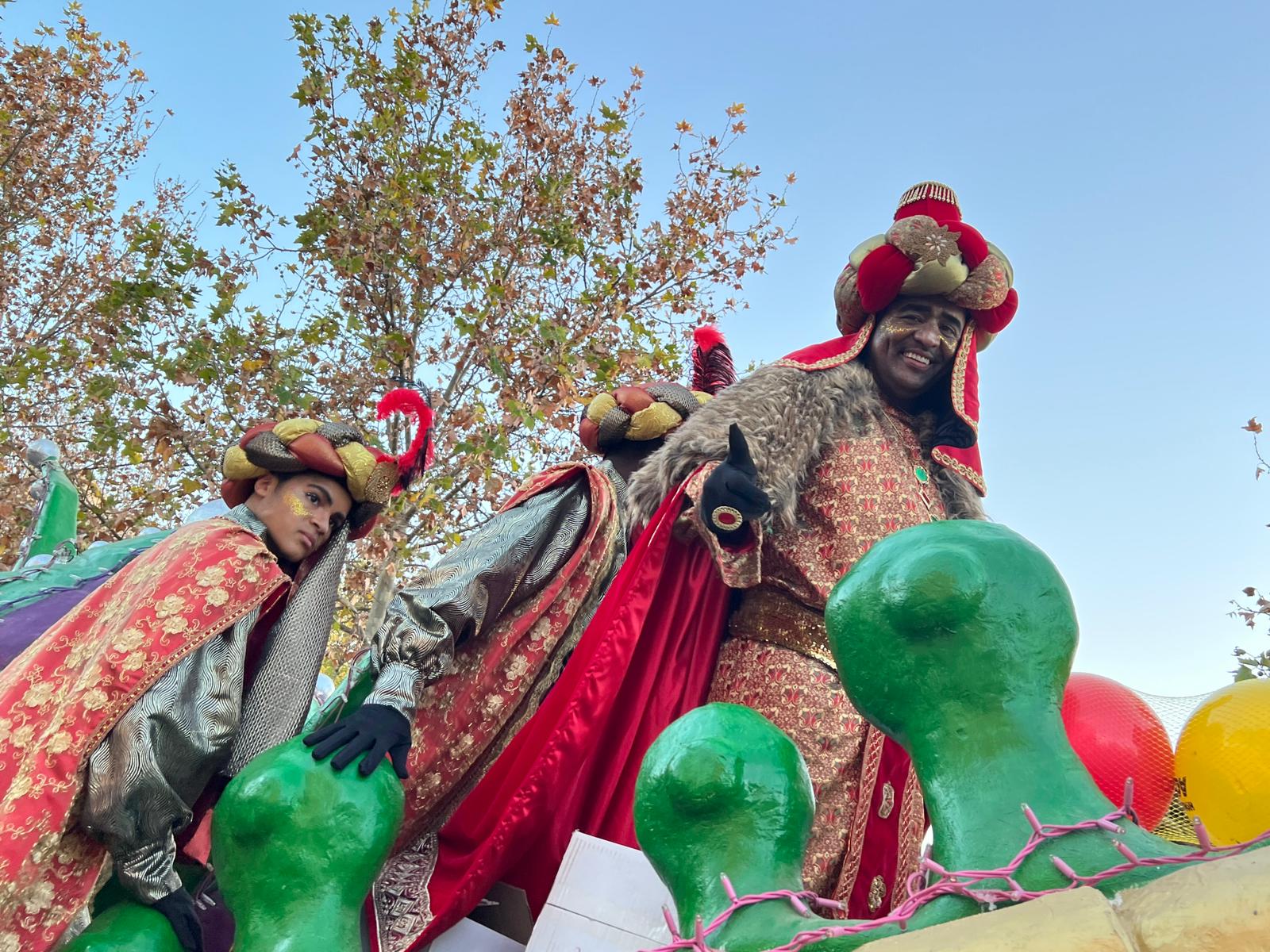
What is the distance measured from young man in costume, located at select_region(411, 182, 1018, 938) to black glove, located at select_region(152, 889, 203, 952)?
500 millimetres

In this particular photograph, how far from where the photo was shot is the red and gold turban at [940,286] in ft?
9.53

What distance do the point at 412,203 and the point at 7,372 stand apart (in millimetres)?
4344

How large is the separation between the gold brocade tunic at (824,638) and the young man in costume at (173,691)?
838 mm

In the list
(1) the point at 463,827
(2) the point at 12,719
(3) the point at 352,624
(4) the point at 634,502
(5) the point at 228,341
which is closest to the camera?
(2) the point at 12,719

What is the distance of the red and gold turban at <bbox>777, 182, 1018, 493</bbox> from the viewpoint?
2.91 meters

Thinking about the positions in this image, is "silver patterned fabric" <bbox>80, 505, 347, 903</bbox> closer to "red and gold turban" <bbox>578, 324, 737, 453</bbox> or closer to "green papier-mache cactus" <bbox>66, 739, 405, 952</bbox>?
"green papier-mache cactus" <bbox>66, 739, 405, 952</bbox>

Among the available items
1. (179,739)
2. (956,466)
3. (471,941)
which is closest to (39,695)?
(179,739)

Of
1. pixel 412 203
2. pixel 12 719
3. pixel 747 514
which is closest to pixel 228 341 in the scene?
pixel 412 203

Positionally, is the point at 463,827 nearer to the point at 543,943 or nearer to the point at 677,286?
the point at 543,943

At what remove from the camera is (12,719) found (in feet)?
8.13

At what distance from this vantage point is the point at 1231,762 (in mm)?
1639

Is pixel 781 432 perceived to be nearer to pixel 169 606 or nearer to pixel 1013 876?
pixel 169 606

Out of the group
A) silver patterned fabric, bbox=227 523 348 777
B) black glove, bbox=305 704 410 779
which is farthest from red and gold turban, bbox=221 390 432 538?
black glove, bbox=305 704 410 779

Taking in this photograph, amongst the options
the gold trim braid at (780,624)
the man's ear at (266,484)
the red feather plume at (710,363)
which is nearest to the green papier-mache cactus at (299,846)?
the gold trim braid at (780,624)
